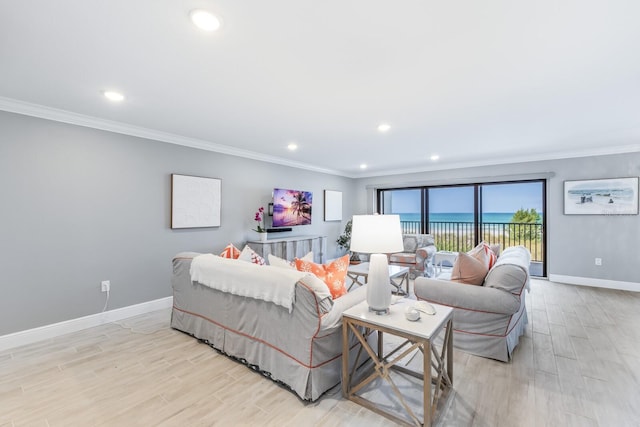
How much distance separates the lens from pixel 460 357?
8.27 feet

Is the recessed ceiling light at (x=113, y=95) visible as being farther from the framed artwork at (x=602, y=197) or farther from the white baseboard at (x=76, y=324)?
the framed artwork at (x=602, y=197)

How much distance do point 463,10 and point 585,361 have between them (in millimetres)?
2918

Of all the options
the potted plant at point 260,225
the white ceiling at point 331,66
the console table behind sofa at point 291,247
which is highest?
the white ceiling at point 331,66

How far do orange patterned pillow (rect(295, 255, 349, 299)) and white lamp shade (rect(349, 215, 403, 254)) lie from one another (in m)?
0.36

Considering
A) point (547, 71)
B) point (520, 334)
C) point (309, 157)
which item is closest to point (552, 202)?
point (520, 334)

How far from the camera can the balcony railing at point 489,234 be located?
5633mm

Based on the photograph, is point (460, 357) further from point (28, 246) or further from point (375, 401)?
point (28, 246)

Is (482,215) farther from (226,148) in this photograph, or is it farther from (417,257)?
(226,148)

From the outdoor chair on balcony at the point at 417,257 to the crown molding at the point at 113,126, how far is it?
3.05 meters

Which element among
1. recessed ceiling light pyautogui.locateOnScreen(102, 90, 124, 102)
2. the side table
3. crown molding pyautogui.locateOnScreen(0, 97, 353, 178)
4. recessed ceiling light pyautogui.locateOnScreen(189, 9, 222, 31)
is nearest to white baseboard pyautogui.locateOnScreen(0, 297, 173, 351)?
crown molding pyautogui.locateOnScreen(0, 97, 353, 178)

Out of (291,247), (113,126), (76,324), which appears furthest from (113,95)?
(291,247)

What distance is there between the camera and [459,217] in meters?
6.55

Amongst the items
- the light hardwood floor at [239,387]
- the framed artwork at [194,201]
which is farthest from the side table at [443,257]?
the framed artwork at [194,201]

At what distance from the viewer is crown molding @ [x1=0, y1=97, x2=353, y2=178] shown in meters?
2.71
